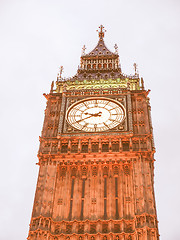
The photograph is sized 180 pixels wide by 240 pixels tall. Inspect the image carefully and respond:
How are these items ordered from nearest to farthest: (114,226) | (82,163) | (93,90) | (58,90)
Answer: (114,226), (82,163), (93,90), (58,90)

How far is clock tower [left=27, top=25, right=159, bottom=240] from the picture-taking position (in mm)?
30031

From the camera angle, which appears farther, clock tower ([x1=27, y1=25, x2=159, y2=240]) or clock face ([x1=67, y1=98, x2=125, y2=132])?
clock face ([x1=67, y1=98, x2=125, y2=132])

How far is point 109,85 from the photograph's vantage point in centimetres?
4425

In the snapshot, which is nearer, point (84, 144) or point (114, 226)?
point (114, 226)

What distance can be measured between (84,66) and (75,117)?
13.5 meters

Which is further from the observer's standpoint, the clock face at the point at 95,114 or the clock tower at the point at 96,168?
the clock face at the point at 95,114

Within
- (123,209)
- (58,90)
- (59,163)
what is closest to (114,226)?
(123,209)

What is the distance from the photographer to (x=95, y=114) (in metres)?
38.8

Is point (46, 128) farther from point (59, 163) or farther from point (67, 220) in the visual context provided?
point (67, 220)

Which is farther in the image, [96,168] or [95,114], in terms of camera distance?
[95,114]

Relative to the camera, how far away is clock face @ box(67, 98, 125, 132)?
37656mm

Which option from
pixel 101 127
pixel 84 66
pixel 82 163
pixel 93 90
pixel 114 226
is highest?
pixel 84 66

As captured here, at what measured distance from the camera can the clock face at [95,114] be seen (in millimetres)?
37656

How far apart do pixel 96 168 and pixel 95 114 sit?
19.1 feet
